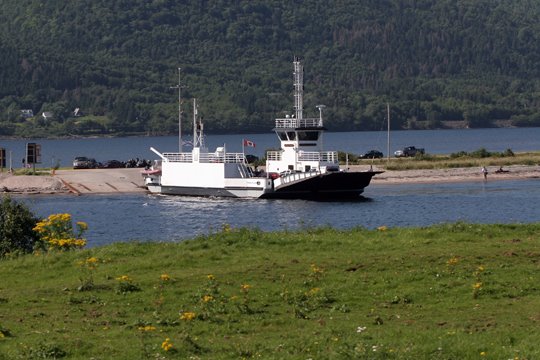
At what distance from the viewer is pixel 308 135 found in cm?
7862

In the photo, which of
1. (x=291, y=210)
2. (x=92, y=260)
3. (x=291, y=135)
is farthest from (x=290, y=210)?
(x=92, y=260)

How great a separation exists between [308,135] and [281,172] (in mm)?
3009

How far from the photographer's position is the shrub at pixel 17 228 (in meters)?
36.1

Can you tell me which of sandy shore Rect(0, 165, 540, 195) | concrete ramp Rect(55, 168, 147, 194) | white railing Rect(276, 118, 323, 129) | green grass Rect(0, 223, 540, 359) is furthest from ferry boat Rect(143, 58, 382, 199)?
green grass Rect(0, 223, 540, 359)

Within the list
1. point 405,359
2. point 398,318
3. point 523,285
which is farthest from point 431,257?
point 405,359

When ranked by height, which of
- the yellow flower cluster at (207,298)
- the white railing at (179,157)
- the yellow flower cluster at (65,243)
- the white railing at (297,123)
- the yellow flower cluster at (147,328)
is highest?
Result: the white railing at (297,123)

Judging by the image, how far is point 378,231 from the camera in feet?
104

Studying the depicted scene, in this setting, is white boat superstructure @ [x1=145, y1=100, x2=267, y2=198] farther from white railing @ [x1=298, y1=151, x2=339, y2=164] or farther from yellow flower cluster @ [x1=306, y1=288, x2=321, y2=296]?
yellow flower cluster @ [x1=306, y1=288, x2=321, y2=296]

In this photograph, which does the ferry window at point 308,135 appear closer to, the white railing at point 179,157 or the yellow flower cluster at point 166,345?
the white railing at point 179,157

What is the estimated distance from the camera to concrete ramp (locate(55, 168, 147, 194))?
9019 cm

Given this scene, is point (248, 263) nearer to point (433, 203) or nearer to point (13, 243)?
point (13, 243)

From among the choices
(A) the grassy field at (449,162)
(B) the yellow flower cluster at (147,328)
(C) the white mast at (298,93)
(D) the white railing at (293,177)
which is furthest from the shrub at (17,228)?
(A) the grassy field at (449,162)

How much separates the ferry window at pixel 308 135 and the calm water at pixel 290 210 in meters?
5.02

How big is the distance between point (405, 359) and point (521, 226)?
15.1 m
